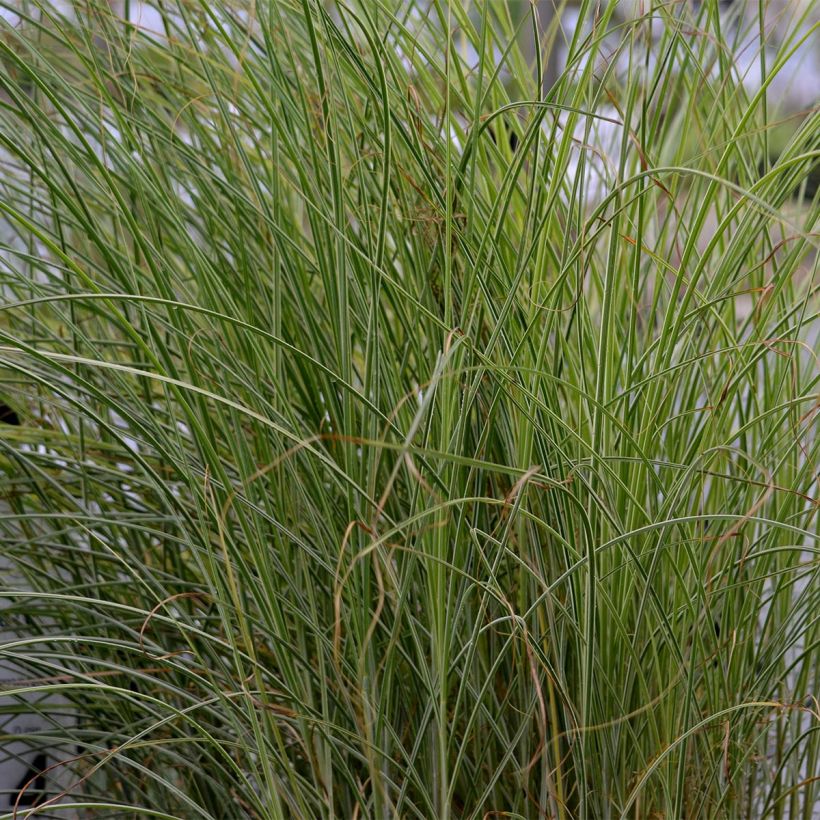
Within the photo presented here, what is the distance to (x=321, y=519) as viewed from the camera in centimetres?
65

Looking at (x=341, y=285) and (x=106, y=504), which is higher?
(x=341, y=285)

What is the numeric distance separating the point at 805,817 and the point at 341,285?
1.73 feet

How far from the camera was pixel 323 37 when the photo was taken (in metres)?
0.64

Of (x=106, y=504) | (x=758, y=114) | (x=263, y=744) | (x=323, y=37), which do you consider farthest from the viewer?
(x=758, y=114)

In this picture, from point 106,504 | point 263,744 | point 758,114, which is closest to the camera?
point 263,744

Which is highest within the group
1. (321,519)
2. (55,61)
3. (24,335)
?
(55,61)

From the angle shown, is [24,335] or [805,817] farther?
[24,335]

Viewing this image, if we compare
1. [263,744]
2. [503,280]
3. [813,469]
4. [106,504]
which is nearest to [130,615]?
[106,504]

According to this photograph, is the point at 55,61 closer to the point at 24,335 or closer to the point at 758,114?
the point at 24,335

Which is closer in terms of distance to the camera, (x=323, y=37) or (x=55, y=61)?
(x=323, y=37)

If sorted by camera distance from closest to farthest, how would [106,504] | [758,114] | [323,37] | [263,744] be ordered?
[263,744] → [323,37] → [106,504] → [758,114]

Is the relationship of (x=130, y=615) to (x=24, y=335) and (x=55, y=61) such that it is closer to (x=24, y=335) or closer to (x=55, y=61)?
(x=24, y=335)

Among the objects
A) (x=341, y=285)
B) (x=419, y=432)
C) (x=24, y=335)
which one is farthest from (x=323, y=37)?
(x=24, y=335)

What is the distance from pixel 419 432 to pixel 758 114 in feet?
1.71
